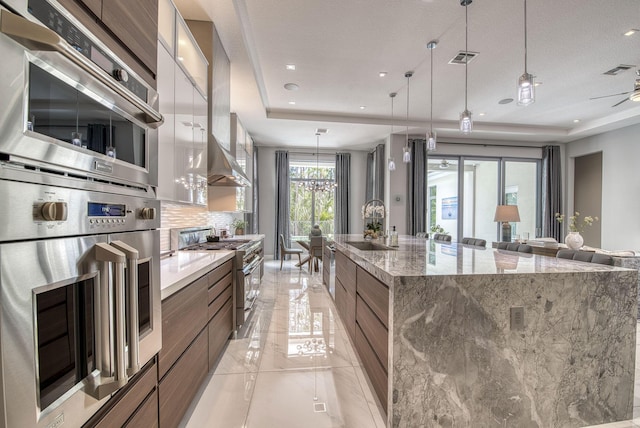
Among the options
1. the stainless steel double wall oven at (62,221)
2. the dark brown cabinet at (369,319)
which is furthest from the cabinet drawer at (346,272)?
the stainless steel double wall oven at (62,221)

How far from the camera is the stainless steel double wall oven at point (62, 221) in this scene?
571mm

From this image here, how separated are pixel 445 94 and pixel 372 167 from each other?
3.22 m

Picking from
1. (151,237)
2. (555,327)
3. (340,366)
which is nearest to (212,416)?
(340,366)

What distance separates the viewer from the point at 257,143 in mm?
7418

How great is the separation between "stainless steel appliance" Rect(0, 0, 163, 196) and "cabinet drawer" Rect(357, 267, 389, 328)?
1.36 metres

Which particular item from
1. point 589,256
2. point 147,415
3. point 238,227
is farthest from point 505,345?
point 238,227

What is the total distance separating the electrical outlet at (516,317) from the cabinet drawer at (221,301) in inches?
77.7

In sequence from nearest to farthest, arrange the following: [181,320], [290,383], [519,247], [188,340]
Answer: [181,320] → [188,340] → [290,383] → [519,247]

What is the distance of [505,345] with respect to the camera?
60.1 inches

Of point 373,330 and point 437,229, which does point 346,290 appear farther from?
point 437,229

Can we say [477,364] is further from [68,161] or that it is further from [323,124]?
[323,124]

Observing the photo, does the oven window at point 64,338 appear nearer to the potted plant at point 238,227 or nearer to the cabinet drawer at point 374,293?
the cabinet drawer at point 374,293

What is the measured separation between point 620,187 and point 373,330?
736cm

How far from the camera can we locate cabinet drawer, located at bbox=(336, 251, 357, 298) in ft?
8.05
